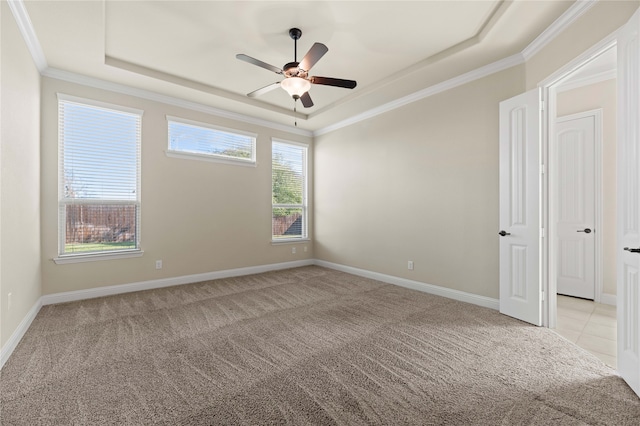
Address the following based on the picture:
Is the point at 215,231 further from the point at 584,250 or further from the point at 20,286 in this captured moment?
the point at 584,250

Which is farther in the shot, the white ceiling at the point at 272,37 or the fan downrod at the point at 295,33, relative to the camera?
the fan downrod at the point at 295,33

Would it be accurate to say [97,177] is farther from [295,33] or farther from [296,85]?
[295,33]

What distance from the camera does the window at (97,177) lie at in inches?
146

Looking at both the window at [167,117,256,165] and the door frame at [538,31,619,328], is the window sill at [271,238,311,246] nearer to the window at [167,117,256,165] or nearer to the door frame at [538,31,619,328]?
the window at [167,117,256,165]

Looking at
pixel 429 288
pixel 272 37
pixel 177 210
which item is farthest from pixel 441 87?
pixel 177 210

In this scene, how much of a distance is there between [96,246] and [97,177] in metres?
0.95

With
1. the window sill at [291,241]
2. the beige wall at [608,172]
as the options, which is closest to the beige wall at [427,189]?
the window sill at [291,241]

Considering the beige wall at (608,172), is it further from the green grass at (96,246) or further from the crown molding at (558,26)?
the green grass at (96,246)

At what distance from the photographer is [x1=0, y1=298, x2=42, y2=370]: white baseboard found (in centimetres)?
223

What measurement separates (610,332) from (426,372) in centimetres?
225

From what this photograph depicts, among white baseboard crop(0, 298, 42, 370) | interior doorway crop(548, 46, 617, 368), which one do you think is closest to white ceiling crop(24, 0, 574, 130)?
interior doorway crop(548, 46, 617, 368)

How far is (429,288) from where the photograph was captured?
4.12 meters

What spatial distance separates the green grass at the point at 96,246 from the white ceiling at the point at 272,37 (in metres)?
2.26

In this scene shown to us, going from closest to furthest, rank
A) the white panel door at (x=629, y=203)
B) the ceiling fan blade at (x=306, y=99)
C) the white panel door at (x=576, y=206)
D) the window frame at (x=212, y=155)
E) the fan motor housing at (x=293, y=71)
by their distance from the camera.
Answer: the white panel door at (x=629, y=203) < the fan motor housing at (x=293, y=71) < the ceiling fan blade at (x=306, y=99) < the white panel door at (x=576, y=206) < the window frame at (x=212, y=155)
